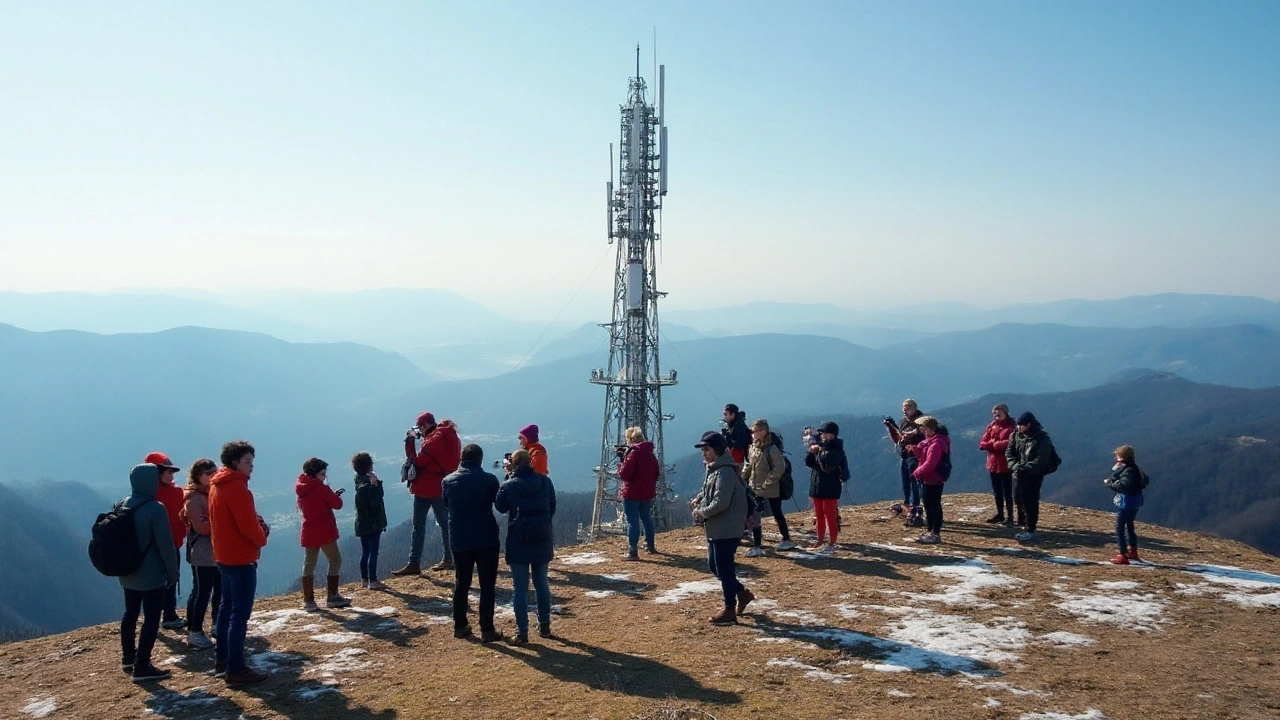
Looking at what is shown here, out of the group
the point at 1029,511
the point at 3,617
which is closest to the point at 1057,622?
the point at 1029,511

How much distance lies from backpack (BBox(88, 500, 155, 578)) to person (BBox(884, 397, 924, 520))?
11929 mm

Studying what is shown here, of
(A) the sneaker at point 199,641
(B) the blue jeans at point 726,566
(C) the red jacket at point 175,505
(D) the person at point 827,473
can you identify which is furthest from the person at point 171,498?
(D) the person at point 827,473

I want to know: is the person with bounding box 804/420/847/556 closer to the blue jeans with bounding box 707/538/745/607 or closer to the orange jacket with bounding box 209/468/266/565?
the blue jeans with bounding box 707/538/745/607

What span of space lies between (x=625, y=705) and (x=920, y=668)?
123 inches

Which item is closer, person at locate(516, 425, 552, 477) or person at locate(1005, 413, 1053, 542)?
person at locate(516, 425, 552, 477)

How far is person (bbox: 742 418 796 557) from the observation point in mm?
12227

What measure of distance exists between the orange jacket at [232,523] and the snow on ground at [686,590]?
5.35 m

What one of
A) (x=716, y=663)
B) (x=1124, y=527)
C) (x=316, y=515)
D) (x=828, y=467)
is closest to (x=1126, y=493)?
(x=1124, y=527)

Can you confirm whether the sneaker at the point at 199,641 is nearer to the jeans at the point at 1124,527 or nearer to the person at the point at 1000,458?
the person at the point at 1000,458

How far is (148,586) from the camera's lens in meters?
7.93

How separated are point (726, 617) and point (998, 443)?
8.23 m

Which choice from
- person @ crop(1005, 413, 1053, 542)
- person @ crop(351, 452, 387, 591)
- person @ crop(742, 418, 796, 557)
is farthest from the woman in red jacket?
person @ crop(351, 452, 387, 591)

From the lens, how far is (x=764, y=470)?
491 inches

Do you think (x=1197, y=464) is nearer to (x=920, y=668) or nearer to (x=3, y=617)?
(x=920, y=668)
